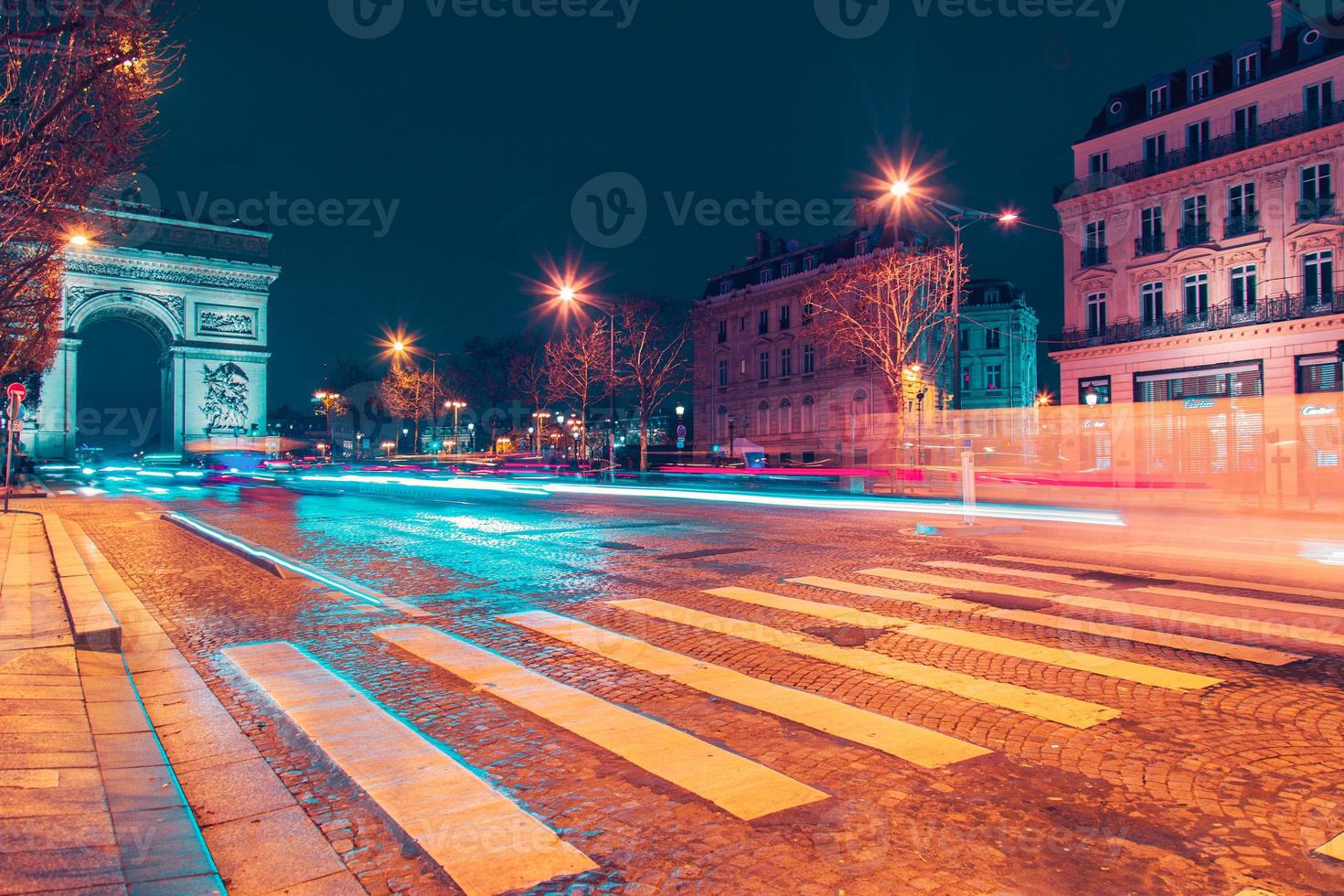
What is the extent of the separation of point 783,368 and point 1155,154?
1150 inches

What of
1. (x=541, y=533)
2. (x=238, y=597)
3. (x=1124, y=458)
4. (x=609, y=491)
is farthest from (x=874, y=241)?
(x=238, y=597)

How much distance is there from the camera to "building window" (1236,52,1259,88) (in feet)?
104

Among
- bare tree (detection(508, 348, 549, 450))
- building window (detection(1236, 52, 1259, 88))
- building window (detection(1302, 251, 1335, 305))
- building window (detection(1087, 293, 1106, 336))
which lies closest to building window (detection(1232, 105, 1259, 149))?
building window (detection(1236, 52, 1259, 88))

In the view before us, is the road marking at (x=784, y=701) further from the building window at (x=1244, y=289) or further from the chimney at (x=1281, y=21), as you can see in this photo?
the chimney at (x=1281, y=21)

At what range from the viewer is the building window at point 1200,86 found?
1306 inches

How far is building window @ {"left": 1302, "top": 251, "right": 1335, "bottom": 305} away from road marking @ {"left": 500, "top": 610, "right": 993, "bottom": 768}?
109ft

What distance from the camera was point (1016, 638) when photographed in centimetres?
661

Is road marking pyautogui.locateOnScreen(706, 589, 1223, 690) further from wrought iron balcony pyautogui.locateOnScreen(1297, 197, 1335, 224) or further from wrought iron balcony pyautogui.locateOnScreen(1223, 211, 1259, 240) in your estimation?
wrought iron balcony pyautogui.locateOnScreen(1223, 211, 1259, 240)

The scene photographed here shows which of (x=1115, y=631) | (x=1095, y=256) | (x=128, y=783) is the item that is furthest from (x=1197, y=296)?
(x=128, y=783)

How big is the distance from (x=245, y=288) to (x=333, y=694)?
6747 centimetres

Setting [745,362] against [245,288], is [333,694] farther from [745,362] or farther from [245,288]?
[245,288]

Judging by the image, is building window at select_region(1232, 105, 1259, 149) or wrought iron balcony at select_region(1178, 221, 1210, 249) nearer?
building window at select_region(1232, 105, 1259, 149)

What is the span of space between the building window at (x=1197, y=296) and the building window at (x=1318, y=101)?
6.31 meters

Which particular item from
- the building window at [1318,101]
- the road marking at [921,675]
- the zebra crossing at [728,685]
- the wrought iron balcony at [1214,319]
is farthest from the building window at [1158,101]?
the road marking at [921,675]
